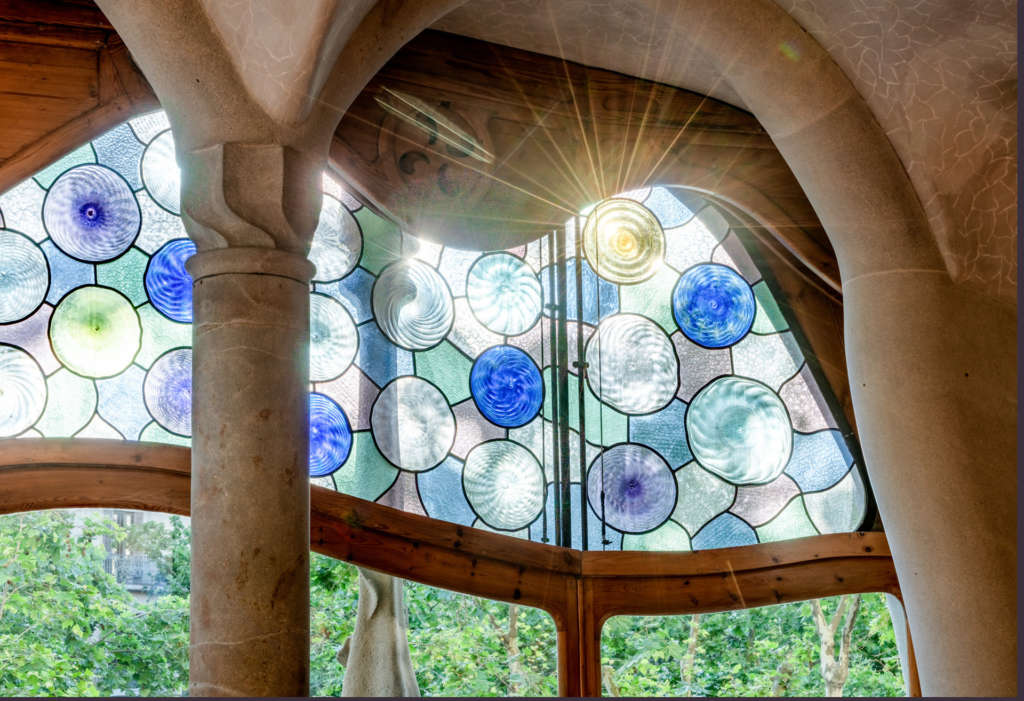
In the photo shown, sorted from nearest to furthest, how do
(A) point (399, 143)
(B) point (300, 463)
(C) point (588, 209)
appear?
(B) point (300, 463) < (A) point (399, 143) < (C) point (588, 209)

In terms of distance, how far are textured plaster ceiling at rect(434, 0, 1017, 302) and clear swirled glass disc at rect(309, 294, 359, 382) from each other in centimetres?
159

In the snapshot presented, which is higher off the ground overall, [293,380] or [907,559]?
[293,380]

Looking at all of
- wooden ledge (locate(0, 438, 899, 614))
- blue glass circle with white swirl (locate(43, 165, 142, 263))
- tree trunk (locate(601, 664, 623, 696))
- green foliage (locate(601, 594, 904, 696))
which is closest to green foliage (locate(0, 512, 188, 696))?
tree trunk (locate(601, 664, 623, 696))

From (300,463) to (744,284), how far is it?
9.75 ft

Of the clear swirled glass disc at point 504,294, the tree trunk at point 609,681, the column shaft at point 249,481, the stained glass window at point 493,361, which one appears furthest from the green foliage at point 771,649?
the column shaft at point 249,481

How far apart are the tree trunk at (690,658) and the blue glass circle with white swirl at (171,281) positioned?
4370mm

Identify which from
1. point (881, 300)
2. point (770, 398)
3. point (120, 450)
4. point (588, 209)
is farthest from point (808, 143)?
point (120, 450)

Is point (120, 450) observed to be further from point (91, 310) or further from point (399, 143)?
point (399, 143)

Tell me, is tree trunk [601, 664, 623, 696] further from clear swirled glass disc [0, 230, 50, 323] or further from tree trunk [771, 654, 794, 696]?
clear swirled glass disc [0, 230, 50, 323]

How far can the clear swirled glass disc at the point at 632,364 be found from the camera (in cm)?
465

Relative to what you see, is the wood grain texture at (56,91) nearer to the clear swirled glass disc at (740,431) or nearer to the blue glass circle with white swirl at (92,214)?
the blue glass circle with white swirl at (92,214)

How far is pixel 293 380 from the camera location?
8.19 ft

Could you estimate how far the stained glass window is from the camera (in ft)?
11.8

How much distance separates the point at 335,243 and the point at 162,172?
668 millimetres
